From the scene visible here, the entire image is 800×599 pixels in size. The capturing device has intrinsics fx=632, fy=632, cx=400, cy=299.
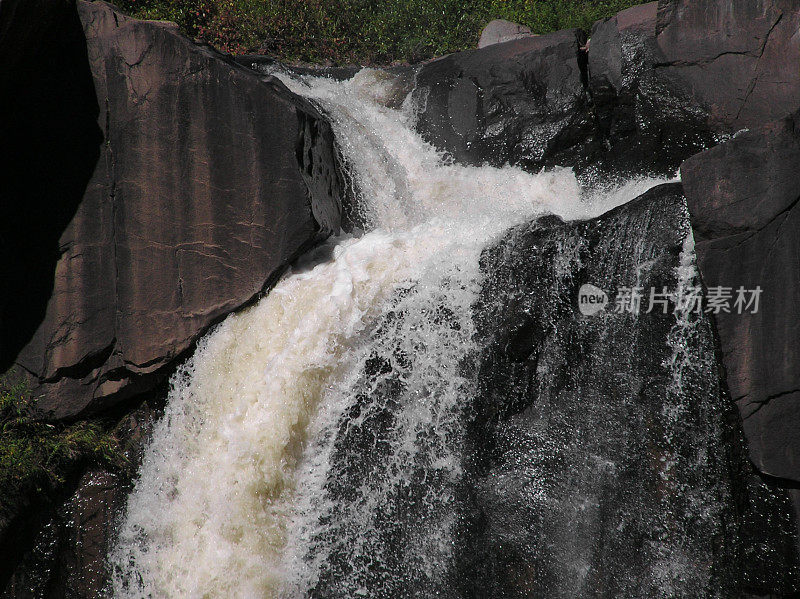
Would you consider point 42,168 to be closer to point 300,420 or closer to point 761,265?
point 300,420

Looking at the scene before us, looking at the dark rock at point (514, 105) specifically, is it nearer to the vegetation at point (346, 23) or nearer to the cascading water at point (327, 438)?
the cascading water at point (327, 438)

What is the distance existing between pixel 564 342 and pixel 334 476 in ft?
5.72

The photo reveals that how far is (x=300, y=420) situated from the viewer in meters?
4.28

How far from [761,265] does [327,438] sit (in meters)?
2.86

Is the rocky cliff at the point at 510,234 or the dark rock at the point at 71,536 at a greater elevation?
the rocky cliff at the point at 510,234

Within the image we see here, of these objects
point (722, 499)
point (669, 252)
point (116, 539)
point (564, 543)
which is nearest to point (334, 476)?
point (564, 543)

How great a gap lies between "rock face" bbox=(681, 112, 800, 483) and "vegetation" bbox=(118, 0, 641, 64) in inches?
235

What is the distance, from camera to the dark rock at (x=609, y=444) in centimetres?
350

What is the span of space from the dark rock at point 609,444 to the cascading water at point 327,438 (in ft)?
0.76

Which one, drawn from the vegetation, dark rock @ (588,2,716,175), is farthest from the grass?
the vegetation

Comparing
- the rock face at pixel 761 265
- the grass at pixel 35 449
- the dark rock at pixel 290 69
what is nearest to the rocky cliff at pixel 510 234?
the rock face at pixel 761 265

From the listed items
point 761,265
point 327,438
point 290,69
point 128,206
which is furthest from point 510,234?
point 290,69

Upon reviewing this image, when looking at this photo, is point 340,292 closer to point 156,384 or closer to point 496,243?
point 496,243

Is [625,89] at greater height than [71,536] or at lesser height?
greater
